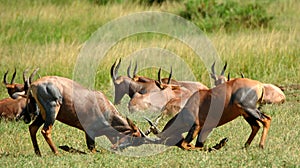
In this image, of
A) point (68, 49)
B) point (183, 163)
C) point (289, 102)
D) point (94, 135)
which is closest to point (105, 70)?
point (68, 49)

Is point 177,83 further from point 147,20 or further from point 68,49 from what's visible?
point 147,20

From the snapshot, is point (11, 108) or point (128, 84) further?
point (128, 84)

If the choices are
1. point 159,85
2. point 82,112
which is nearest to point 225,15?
point 159,85

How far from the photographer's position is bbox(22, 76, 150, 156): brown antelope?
32.0ft

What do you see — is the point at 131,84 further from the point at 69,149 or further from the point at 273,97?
the point at 69,149

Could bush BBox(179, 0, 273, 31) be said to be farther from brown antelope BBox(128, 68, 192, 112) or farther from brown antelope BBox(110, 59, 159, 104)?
brown antelope BBox(128, 68, 192, 112)

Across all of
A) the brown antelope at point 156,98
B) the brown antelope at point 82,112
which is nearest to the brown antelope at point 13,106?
the brown antelope at point 156,98

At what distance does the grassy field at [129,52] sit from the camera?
8836mm

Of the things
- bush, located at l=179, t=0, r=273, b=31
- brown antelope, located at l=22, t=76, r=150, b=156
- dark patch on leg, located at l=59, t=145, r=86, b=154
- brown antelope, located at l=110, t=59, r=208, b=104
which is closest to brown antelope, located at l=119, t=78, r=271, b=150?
brown antelope, located at l=22, t=76, r=150, b=156

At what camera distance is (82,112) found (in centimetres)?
1007

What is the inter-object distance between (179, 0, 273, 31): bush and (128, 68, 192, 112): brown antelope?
7.95 m

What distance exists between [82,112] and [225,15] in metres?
13.3

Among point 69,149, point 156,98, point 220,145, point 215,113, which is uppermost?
point 215,113

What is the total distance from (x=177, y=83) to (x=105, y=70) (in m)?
2.45
